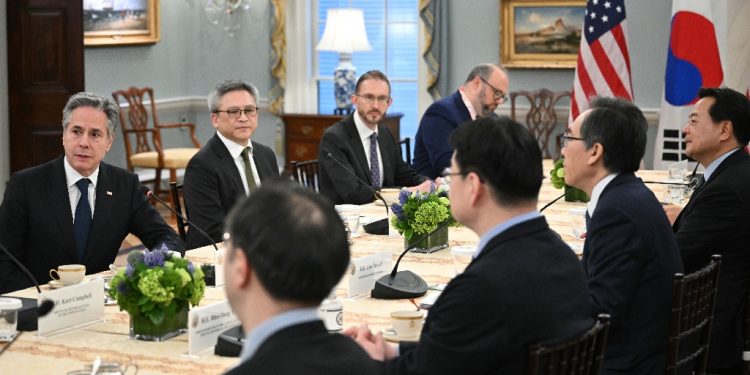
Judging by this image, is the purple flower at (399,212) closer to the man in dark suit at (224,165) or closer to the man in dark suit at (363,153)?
the man in dark suit at (224,165)

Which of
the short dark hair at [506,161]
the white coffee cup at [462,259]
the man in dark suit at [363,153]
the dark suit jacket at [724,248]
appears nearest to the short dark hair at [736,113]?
the dark suit jacket at [724,248]

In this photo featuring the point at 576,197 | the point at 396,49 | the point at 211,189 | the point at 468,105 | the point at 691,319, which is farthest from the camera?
the point at 396,49

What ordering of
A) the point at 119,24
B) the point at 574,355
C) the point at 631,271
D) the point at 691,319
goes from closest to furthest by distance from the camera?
the point at 574,355, the point at 631,271, the point at 691,319, the point at 119,24

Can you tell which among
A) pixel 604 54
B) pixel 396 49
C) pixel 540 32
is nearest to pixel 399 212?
pixel 604 54

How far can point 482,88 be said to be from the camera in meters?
6.89

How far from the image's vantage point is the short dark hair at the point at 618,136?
3.26 metres

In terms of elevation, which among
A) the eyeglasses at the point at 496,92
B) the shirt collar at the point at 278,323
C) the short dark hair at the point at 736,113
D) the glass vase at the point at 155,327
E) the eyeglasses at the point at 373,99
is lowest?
the glass vase at the point at 155,327

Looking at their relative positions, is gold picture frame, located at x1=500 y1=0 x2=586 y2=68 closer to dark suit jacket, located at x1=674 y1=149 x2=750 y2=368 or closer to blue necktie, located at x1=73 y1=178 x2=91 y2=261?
dark suit jacket, located at x1=674 y1=149 x2=750 y2=368

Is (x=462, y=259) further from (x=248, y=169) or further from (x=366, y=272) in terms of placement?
(x=248, y=169)

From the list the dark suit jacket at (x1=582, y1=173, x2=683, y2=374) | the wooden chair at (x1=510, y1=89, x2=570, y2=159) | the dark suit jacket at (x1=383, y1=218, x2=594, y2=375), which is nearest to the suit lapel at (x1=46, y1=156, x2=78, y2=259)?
the dark suit jacket at (x1=582, y1=173, x2=683, y2=374)

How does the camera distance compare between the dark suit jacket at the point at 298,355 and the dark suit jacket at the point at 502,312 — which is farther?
the dark suit jacket at the point at 502,312

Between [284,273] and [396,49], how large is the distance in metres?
8.74

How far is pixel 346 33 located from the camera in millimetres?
9414

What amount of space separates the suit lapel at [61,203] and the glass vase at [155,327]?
1.29 metres
